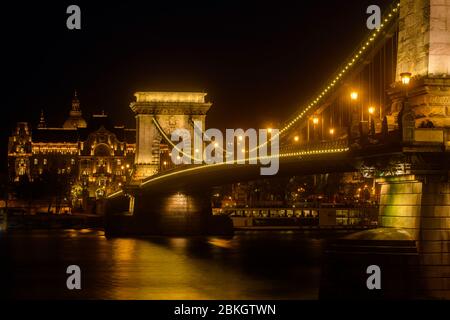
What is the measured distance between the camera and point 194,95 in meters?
74.4

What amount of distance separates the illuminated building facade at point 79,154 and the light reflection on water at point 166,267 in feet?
291

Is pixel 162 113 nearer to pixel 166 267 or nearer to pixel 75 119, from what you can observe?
pixel 166 267

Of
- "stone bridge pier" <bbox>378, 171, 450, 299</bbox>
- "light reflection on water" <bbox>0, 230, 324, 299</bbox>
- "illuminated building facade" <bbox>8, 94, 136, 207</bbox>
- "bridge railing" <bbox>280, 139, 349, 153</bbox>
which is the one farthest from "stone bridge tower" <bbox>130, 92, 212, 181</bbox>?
"illuminated building facade" <bbox>8, 94, 136, 207</bbox>

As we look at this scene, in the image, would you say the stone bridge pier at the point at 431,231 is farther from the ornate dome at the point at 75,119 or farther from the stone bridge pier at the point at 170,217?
the ornate dome at the point at 75,119

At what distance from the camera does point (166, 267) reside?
39969 mm

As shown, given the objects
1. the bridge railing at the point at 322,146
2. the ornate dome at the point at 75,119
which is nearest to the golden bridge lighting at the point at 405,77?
the bridge railing at the point at 322,146

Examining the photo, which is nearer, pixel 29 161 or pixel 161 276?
pixel 161 276

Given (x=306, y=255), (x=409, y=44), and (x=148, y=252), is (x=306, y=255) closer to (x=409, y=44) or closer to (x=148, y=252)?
(x=148, y=252)

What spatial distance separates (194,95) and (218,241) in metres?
19.1

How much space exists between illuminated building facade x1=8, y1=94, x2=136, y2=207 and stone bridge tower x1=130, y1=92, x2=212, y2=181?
67.5 meters

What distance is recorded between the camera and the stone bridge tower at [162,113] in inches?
2918

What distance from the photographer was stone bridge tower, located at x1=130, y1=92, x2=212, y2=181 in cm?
7412
